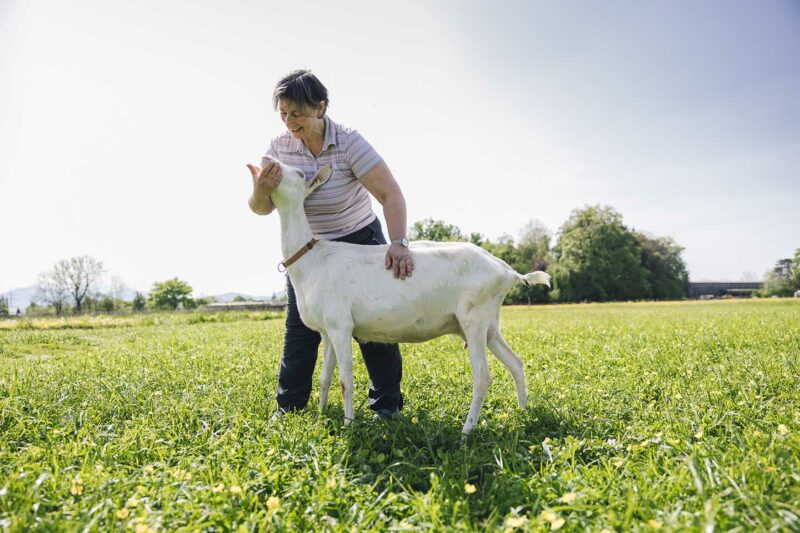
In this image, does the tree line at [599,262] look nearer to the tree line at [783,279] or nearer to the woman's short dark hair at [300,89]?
the tree line at [783,279]

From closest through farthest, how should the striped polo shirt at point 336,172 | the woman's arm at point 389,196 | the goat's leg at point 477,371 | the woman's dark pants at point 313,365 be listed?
the goat's leg at point 477,371 → the woman's arm at point 389,196 → the striped polo shirt at point 336,172 → the woman's dark pants at point 313,365

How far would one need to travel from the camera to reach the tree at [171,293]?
96.1m

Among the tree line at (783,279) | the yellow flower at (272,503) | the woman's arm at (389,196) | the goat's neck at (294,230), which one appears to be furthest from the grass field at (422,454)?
the tree line at (783,279)

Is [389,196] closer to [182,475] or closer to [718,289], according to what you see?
[182,475]

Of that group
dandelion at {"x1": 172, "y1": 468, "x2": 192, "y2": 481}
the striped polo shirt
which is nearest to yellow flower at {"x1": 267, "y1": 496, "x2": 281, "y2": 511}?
dandelion at {"x1": 172, "y1": 468, "x2": 192, "y2": 481}

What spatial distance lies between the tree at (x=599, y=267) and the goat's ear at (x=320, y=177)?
60.4 meters

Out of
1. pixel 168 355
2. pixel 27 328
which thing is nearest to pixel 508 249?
pixel 27 328

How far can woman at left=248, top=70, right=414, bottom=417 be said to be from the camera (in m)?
3.67

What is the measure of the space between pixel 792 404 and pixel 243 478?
13.3 feet

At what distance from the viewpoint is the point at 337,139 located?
3.92 metres

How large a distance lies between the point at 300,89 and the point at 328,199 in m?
0.94

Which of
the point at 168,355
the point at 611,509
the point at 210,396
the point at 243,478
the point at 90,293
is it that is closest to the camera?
the point at 611,509

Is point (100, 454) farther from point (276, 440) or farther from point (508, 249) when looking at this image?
→ point (508, 249)

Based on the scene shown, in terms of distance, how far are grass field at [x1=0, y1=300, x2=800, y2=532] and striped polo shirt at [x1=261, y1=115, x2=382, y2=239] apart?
1.76 metres
